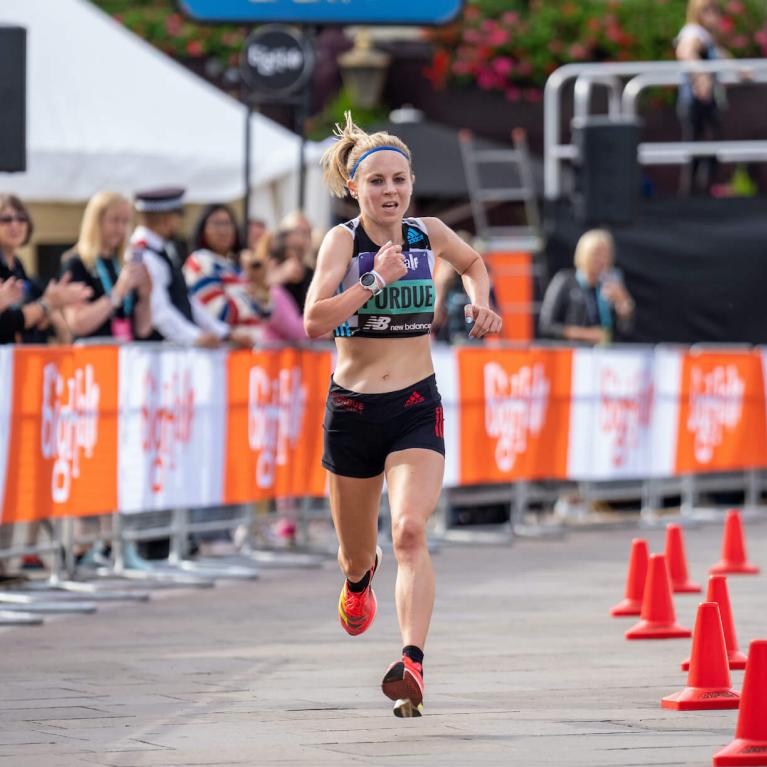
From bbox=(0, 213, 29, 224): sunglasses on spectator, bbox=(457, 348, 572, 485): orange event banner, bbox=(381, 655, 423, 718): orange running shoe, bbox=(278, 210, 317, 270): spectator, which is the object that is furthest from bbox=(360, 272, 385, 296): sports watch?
bbox=(457, 348, 572, 485): orange event banner

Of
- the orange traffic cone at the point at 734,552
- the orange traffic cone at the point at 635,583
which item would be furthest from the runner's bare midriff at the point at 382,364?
the orange traffic cone at the point at 734,552

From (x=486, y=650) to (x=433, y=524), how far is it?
A: 6424mm

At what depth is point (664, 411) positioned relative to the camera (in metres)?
17.3

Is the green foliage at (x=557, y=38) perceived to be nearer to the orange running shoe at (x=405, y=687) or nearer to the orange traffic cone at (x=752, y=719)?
the orange running shoe at (x=405, y=687)

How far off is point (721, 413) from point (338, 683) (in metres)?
9.72

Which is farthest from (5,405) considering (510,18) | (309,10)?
(510,18)

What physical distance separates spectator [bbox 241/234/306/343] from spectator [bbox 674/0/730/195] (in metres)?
7.52

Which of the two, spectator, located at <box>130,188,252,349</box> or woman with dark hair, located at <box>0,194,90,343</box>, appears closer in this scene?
woman with dark hair, located at <box>0,194,90,343</box>

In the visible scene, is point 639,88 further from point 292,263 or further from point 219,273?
point 219,273

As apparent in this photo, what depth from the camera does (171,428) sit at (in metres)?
12.6

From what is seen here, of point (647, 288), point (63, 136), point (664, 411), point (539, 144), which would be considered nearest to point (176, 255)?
point (63, 136)

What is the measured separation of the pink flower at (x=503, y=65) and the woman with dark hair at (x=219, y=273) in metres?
15.3

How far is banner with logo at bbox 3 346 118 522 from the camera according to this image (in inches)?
437

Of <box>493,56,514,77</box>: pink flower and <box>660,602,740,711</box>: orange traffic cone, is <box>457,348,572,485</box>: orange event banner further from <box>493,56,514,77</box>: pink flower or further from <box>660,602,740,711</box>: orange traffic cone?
<box>493,56,514,77</box>: pink flower
